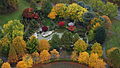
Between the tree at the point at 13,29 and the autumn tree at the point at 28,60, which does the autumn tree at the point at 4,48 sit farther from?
the autumn tree at the point at 28,60

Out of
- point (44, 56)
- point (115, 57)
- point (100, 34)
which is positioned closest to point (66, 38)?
point (44, 56)

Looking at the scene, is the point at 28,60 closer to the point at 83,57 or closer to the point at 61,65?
the point at 61,65

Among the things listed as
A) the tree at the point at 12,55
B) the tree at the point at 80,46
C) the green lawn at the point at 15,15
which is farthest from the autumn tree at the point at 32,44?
the green lawn at the point at 15,15

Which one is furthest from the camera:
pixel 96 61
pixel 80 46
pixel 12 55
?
pixel 80 46

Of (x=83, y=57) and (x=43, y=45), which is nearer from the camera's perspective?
(x=83, y=57)

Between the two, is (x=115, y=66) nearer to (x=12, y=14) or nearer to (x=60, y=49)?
(x=60, y=49)

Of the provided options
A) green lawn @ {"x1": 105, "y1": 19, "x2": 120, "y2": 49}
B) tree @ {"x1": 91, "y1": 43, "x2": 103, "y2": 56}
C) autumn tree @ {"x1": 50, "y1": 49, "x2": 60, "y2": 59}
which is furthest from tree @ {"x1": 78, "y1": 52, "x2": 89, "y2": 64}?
green lawn @ {"x1": 105, "y1": 19, "x2": 120, "y2": 49}

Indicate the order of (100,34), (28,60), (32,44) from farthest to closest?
(100,34)
(32,44)
(28,60)

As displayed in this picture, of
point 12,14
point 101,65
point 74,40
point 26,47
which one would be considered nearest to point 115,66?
point 101,65
